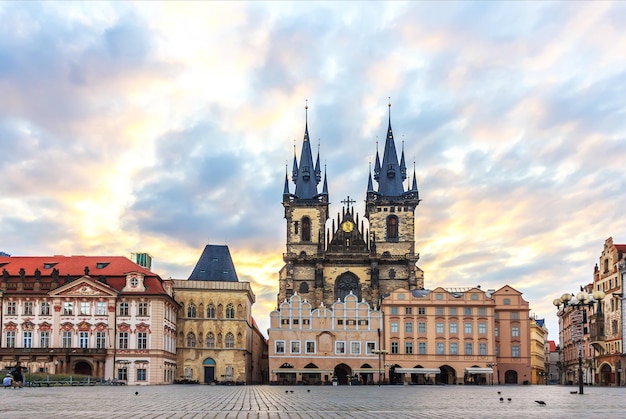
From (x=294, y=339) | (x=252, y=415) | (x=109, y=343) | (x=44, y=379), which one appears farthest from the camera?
(x=294, y=339)

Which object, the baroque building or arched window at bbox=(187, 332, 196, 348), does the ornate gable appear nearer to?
arched window at bbox=(187, 332, 196, 348)

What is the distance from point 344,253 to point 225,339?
26.7 meters

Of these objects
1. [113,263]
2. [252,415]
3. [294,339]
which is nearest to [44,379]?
[113,263]

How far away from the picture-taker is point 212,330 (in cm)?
9925

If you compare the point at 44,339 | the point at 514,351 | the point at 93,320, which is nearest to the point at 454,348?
the point at 514,351

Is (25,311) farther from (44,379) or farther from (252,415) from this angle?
(252,415)

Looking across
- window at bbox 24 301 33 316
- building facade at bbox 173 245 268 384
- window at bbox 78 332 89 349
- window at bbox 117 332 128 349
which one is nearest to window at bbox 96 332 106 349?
window at bbox 78 332 89 349

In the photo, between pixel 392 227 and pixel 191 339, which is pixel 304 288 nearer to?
pixel 392 227

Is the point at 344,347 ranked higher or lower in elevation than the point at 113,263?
lower

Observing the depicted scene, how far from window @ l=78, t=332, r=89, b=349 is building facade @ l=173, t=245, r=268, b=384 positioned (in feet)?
43.1

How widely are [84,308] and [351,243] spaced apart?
44.3 m

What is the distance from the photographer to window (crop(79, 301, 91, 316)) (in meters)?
88.9

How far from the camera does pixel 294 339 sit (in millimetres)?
101375

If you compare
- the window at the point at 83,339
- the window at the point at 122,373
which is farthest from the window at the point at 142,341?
the window at the point at 83,339
